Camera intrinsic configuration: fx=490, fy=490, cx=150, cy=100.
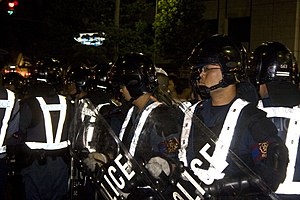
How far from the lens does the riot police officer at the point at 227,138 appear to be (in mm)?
2727

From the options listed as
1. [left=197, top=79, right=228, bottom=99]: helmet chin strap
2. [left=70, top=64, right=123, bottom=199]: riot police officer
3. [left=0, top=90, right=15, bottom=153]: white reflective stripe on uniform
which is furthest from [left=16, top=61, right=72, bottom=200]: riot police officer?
[left=197, top=79, right=228, bottom=99]: helmet chin strap

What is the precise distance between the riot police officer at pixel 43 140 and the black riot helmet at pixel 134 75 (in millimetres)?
1648

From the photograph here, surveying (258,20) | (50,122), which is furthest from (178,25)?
(50,122)

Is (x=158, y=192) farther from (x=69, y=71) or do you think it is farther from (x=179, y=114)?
(x=69, y=71)

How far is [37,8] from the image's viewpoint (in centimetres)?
3834

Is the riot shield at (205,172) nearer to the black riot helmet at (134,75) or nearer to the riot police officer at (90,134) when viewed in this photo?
the riot police officer at (90,134)

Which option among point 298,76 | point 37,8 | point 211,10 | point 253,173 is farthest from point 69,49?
point 253,173

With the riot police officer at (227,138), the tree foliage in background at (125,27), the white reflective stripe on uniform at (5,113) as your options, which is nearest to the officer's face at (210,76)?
the riot police officer at (227,138)

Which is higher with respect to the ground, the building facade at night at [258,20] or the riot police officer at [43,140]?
the building facade at night at [258,20]

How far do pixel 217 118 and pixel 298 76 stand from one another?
1.44m

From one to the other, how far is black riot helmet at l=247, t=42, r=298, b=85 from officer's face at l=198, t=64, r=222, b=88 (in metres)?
0.83

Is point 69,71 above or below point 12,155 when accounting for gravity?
above

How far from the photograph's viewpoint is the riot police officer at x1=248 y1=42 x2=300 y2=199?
342 centimetres

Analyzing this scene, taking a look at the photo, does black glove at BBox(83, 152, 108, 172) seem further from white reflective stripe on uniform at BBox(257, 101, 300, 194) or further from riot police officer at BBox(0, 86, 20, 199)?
riot police officer at BBox(0, 86, 20, 199)
